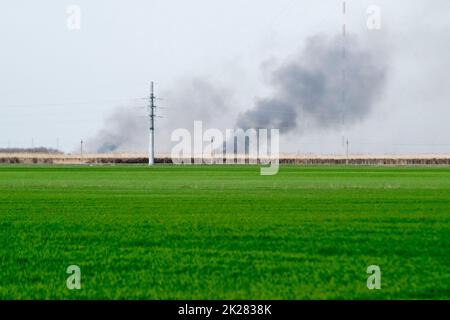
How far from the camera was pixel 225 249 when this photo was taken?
18.2 m

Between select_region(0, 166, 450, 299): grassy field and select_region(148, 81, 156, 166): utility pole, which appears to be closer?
select_region(0, 166, 450, 299): grassy field

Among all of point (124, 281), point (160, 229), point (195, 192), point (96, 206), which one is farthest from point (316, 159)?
point (124, 281)

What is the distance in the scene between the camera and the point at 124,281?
13.7 meters

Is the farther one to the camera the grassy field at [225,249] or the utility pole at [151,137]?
the utility pole at [151,137]

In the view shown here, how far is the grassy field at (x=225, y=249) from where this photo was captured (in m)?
13.0

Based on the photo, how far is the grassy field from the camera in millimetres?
12984

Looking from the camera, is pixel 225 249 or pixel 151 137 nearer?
pixel 225 249

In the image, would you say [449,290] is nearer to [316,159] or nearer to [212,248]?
[212,248]

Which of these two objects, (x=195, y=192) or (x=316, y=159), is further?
(x=316, y=159)

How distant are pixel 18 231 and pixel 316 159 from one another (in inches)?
5083
